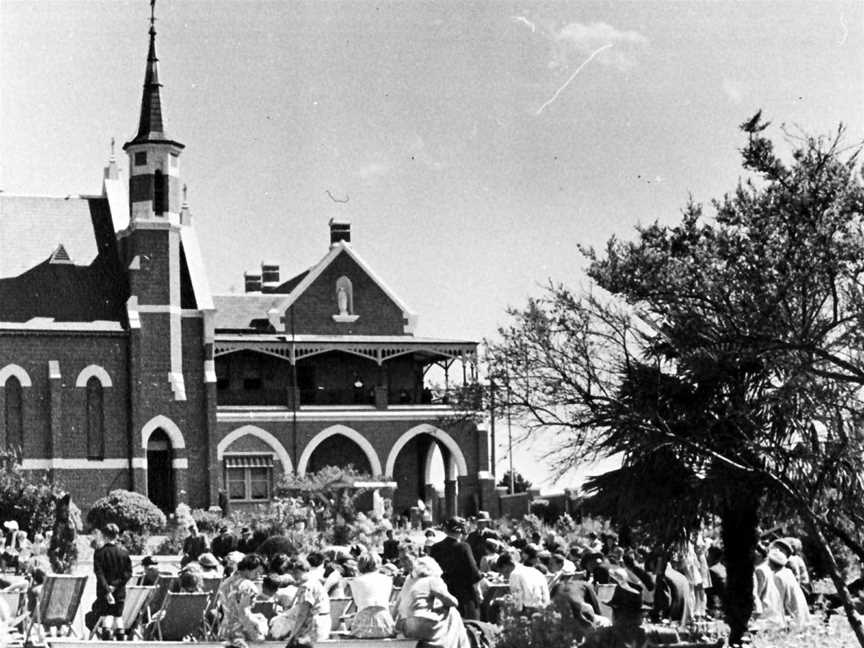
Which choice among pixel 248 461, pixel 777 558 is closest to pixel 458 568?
pixel 777 558

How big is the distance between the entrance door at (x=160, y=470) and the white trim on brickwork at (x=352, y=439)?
455cm

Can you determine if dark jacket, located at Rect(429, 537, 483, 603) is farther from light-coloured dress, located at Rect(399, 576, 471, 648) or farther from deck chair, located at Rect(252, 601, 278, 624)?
light-coloured dress, located at Rect(399, 576, 471, 648)

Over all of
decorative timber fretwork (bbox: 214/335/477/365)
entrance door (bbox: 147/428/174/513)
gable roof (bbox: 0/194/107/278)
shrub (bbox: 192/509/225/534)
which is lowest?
shrub (bbox: 192/509/225/534)

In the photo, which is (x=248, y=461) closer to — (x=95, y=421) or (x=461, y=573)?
(x=95, y=421)

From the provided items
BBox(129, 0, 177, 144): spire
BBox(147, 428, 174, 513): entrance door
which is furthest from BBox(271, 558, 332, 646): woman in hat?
BBox(129, 0, 177, 144): spire

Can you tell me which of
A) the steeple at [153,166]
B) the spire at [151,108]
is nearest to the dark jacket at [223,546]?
the steeple at [153,166]

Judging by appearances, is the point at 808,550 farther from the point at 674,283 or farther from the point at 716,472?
the point at 674,283

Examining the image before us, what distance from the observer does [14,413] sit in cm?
4725

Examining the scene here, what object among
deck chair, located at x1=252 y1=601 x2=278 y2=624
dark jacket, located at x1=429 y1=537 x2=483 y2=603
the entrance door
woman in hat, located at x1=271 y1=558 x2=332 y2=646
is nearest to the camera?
woman in hat, located at x1=271 y1=558 x2=332 y2=646

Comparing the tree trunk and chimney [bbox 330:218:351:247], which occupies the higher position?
chimney [bbox 330:218:351:247]

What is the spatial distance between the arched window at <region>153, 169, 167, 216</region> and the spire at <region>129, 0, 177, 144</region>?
3.59ft

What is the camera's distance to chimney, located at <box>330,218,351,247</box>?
55031mm

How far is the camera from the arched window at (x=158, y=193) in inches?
1953

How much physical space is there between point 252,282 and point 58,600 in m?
47.5
